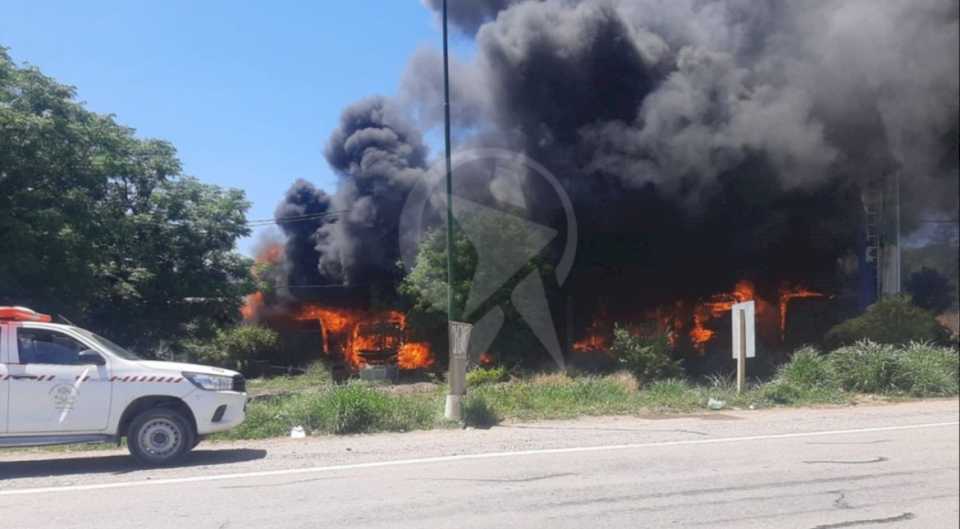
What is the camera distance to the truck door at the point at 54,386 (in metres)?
8.82

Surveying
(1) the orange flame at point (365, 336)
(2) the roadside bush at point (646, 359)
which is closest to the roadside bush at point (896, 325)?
(2) the roadside bush at point (646, 359)

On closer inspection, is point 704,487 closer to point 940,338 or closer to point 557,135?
point 940,338

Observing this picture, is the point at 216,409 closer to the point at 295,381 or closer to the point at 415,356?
the point at 295,381

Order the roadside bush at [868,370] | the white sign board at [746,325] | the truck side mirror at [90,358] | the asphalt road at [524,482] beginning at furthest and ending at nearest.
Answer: the roadside bush at [868,370]
the white sign board at [746,325]
the truck side mirror at [90,358]
the asphalt road at [524,482]

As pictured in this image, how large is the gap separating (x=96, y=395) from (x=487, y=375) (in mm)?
16045

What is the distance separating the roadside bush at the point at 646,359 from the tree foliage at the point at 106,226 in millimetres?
9891

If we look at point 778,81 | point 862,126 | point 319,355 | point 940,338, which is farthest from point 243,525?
point 319,355

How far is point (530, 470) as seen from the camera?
29.1ft

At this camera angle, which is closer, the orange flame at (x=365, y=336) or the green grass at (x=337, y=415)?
the green grass at (x=337, y=415)

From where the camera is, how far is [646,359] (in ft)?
67.7

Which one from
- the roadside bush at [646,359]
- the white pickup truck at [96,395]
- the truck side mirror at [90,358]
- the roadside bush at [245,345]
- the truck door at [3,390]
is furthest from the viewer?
the roadside bush at [245,345]

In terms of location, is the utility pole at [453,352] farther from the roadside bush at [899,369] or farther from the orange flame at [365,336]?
the orange flame at [365,336]

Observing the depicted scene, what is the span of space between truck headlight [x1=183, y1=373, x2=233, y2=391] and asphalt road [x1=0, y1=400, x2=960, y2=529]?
2.74 feet

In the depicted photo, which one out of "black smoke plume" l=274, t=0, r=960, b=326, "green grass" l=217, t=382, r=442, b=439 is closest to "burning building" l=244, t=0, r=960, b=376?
"black smoke plume" l=274, t=0, r=960, b=326
